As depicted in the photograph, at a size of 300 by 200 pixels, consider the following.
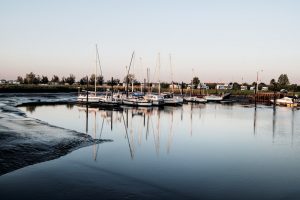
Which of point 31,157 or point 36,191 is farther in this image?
point 31,157

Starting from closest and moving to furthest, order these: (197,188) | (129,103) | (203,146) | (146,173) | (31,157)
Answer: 1. (197,188)
2. (146,173)
3. (31,157)
4. (203,146)
5. (129,103)

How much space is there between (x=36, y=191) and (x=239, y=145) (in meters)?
21.7

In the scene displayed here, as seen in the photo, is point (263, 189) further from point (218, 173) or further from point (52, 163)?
point (52, 163)

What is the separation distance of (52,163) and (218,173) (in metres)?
11.1

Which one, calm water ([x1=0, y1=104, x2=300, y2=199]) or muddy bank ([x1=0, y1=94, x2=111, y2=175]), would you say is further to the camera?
muddy bank ([x1=0, y1=94, x2=111, y2=175])

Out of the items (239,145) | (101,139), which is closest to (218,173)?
(239,145)

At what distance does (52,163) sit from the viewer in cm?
2186

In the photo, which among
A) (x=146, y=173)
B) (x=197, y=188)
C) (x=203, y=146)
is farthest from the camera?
(x=203, y=146)

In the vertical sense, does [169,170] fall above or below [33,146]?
below

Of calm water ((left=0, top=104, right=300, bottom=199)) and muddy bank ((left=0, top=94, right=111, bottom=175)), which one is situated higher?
muddy bank ((left=0, top=94, right=111, bottom=175))

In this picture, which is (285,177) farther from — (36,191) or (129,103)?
(129,103)

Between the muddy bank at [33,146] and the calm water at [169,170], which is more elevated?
the muddy bank at [33,146]

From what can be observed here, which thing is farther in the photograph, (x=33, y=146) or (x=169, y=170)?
(x=33, y=146)

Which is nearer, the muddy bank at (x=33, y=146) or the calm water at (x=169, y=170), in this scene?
the calm water at (x=169, y=170)
